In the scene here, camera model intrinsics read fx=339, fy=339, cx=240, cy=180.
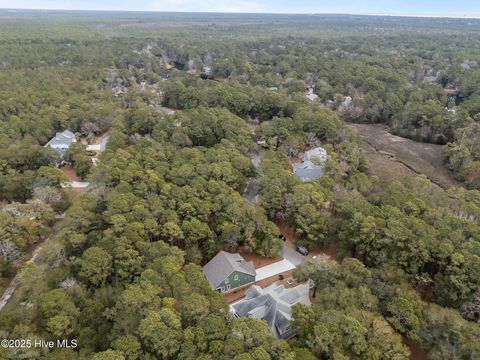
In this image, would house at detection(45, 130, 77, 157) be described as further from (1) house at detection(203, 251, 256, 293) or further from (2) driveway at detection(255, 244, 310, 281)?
(2) driveway at detection(255, 244, 310, 281)

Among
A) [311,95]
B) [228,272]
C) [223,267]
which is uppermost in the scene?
[228,272]

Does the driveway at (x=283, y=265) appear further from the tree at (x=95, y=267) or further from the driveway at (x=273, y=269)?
the tree at (x=95, y=267)

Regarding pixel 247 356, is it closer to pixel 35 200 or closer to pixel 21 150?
pixel 35 200

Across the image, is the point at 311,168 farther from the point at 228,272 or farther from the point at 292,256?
the point at 228,272

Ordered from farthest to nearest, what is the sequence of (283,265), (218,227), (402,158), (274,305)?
(402,158) < (218,227) < (283,265) < (274,305)

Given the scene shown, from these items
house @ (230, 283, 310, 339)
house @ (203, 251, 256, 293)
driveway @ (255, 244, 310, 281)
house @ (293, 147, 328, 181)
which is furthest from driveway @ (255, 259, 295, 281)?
house @ (293, 147, 328, 181)

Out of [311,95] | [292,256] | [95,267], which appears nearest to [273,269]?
[292,256]
